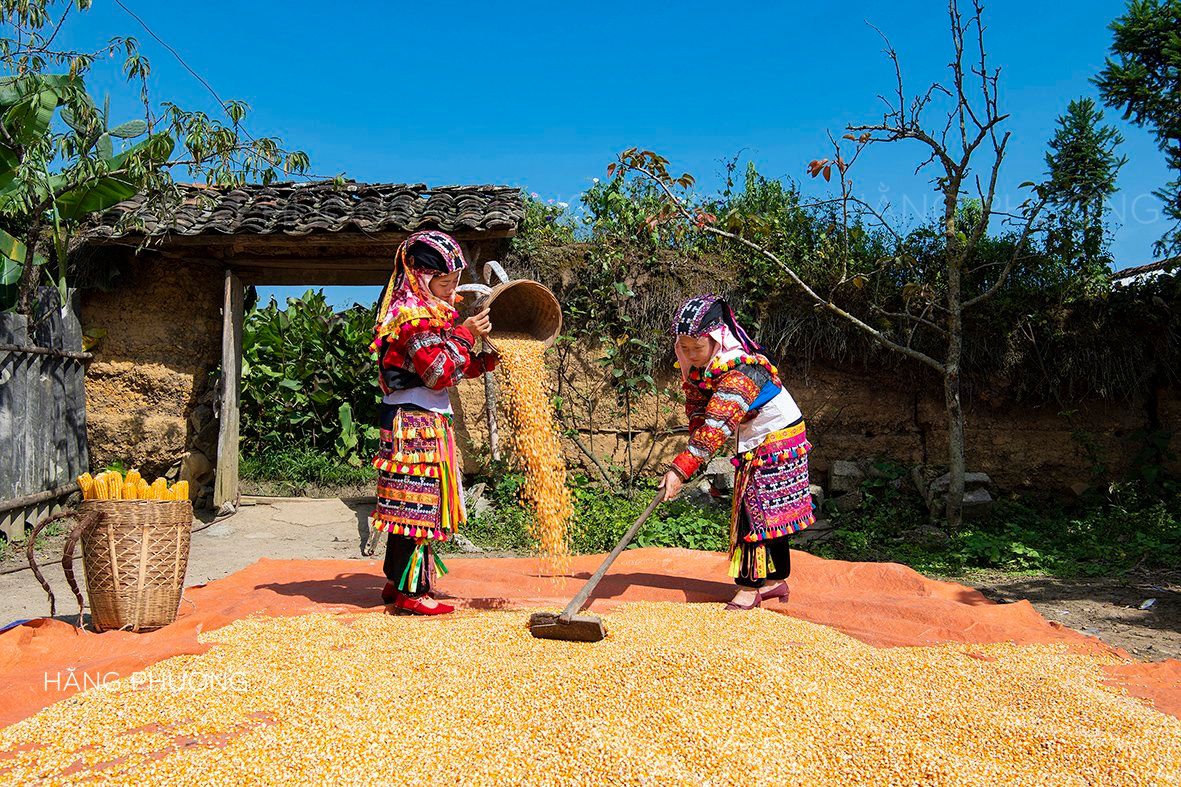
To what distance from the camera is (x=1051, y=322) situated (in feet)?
20.4

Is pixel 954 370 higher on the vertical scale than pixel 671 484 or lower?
higher

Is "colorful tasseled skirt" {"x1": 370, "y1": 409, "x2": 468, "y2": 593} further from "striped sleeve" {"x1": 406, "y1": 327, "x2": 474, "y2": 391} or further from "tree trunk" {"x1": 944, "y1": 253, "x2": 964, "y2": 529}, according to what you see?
"tree trunk" {"x1": 944, "y1": 253, "x2": 964, "y2": 529}

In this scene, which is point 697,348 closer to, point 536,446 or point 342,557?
point 536,446

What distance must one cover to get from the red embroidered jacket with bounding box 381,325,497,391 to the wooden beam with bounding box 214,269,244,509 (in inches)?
142

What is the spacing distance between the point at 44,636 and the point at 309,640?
3.05ft

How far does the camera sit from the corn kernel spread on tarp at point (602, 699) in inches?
79.0

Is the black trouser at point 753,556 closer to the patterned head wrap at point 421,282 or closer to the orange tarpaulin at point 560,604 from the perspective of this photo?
the orange tarpaulin at point 560,604

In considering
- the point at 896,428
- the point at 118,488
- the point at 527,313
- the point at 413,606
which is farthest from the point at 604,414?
the point at 118,488

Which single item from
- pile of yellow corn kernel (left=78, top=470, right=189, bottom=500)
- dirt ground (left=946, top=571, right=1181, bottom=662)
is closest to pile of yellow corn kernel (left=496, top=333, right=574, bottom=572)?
pile of yellow corn kernel (left=78, top=470, right=189, bottom=500)

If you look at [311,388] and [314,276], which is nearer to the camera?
[314,276]

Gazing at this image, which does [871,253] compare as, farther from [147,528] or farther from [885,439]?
[147,528]

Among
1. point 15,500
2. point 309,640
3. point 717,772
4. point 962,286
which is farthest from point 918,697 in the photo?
point 15,500

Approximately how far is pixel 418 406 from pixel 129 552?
1158mm

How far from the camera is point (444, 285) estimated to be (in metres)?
3.33
